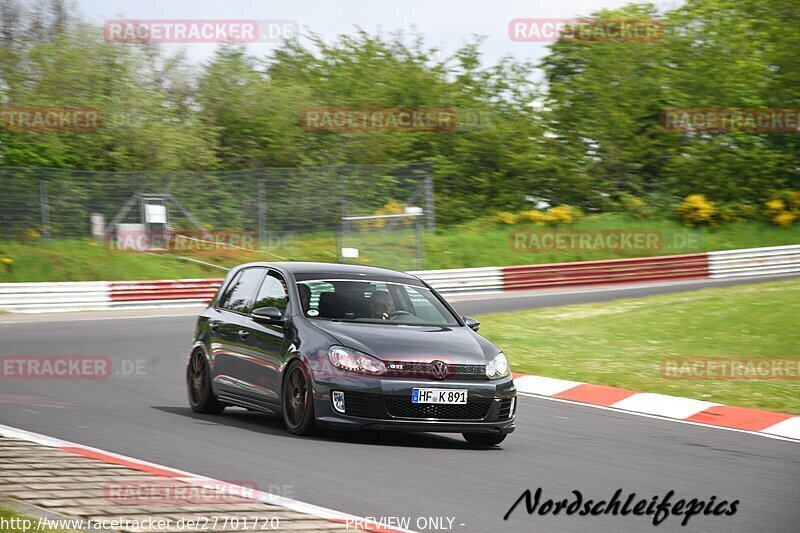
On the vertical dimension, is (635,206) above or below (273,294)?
above

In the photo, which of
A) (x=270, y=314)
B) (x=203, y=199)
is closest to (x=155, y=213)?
(x=203, y=199)

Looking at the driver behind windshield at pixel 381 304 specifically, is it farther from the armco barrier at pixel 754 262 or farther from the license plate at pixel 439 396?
the armco barrier at pixel 754 262

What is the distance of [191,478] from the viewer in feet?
22.8

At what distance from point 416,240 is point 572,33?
796 inches

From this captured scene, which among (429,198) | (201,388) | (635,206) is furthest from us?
(635,206)

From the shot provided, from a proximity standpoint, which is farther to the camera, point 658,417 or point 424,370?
point 658,417

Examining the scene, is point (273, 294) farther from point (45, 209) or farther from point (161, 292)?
point (45, 209)

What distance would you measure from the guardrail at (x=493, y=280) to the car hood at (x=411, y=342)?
18.8 metres

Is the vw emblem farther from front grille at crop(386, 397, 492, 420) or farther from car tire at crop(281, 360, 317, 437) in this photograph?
car tire at crop(281, 360, 317, 437)

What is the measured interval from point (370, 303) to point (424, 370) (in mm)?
1179

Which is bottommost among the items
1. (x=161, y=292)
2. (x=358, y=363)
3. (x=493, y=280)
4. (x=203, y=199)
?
(x=493, y=280)

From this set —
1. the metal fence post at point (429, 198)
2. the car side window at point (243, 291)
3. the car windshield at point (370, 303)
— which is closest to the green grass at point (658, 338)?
the car windshield at point (370, 303)

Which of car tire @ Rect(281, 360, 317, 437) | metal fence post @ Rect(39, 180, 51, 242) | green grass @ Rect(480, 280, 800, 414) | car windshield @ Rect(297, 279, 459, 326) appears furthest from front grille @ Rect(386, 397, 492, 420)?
metal fence post @ Rect(39, 180, 51, 242)

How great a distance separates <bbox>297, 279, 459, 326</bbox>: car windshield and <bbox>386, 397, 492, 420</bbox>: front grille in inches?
39.0
